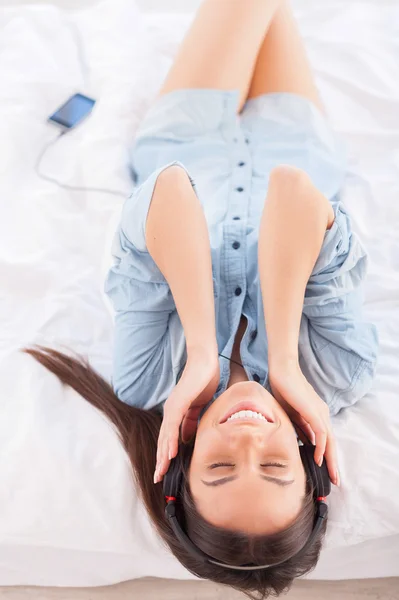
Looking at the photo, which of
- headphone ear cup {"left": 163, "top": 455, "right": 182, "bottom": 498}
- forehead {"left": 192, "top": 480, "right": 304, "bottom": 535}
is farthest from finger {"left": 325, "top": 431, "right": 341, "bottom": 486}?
headphone ear cup {"left": 163, "top": 455, "right": 182, "bottom": 498}

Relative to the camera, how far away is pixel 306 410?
95 cm

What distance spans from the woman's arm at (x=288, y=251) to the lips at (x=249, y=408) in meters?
0.10

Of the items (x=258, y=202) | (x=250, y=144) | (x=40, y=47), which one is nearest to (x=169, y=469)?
(x=258, y=202)

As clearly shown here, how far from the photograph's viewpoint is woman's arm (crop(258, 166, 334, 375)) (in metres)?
1.00

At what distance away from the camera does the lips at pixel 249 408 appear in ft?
2.93

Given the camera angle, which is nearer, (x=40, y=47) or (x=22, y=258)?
(x=22, y=258)

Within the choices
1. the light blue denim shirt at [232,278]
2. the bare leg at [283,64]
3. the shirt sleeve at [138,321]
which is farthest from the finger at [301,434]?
the bare leg at [283,64]

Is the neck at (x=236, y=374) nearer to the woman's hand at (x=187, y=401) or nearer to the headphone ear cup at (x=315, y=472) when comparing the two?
the woman's hand at (x=187, y=401)

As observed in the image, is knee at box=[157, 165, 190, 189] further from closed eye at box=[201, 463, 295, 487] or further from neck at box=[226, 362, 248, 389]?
closed eye at box=[201, 463, 295, 487]

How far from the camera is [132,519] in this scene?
1.03 metres

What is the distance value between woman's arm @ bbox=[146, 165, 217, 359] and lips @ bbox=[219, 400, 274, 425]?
132 millimetres

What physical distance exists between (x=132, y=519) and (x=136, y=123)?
0.91 meters

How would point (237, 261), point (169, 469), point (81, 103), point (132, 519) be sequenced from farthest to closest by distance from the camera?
point (81, 103) → point (237, 261) → point (132, 519) → point (169, 469)

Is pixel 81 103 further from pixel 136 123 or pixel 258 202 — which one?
pixel 258 202
